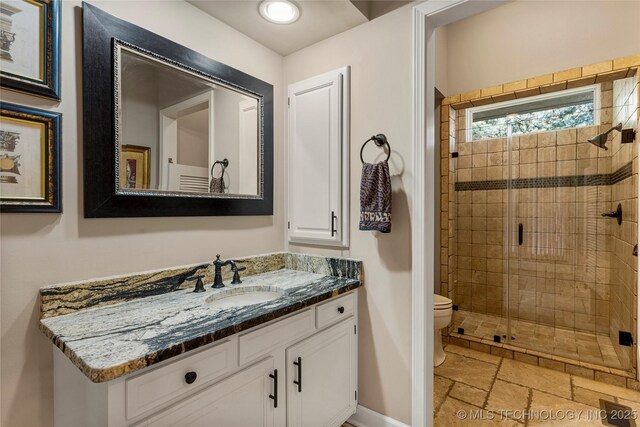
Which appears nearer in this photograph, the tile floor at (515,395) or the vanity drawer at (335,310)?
the vanity drawer at (335,310)

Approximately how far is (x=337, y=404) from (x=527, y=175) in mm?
2662

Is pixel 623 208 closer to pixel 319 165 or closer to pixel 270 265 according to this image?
pixel 319 165

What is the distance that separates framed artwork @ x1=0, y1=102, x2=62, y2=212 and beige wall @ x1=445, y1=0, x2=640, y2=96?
313 cm

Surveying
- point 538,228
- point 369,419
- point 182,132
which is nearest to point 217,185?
point 182,132

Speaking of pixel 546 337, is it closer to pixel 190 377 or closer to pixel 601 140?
pixel 601 140

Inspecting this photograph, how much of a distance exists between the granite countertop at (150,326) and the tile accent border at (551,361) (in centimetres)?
188

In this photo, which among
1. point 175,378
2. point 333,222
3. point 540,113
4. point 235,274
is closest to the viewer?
point 175,378

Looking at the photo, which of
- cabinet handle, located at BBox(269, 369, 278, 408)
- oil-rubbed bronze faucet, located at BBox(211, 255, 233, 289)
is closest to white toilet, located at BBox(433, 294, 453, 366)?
cabinet handle, located at BBox(269, 369, 278, 408)

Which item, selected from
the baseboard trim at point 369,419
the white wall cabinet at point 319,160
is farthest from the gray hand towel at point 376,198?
the baseboard trim at point 369,419

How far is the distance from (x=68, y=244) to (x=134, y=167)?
397 mm

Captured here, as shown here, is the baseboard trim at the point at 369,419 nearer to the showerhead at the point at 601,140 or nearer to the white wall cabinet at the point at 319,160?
the white wall cabinet at the point at 319,160

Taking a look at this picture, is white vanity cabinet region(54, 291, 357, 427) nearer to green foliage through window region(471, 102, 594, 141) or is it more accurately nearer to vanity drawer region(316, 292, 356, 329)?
vanity drawer region(316, 292, 356, 329)

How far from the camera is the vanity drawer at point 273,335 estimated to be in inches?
44.9

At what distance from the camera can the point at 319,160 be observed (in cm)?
189
